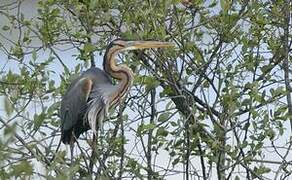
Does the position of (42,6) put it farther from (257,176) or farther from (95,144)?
(257,176)

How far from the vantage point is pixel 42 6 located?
244 cm

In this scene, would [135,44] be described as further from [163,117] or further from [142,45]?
[163,117]

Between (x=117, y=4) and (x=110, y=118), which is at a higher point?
(x=117, y=4)

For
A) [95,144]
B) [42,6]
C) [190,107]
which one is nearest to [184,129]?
[190,107]

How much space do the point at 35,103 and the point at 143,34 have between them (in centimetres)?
44

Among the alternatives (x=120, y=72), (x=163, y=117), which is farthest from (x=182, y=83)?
(x=120, y=72)

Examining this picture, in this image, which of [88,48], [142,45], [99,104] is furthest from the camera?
[88,48]

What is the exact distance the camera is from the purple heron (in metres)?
2.09

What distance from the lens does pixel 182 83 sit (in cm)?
235

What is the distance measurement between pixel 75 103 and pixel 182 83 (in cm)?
35

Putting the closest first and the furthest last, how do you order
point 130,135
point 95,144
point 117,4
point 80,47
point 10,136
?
1. point 10,136
2. point 95,144
3. point 117,4
4. point 80,47
5. point 130,135

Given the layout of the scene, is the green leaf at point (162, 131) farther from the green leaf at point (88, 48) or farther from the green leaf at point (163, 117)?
the green leaf at point (88, 48)

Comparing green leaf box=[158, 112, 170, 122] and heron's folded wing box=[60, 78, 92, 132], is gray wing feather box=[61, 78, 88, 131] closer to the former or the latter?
heron's folded wing box=[60, 78, 92, 132]

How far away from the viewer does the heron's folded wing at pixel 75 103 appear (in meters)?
2.14
